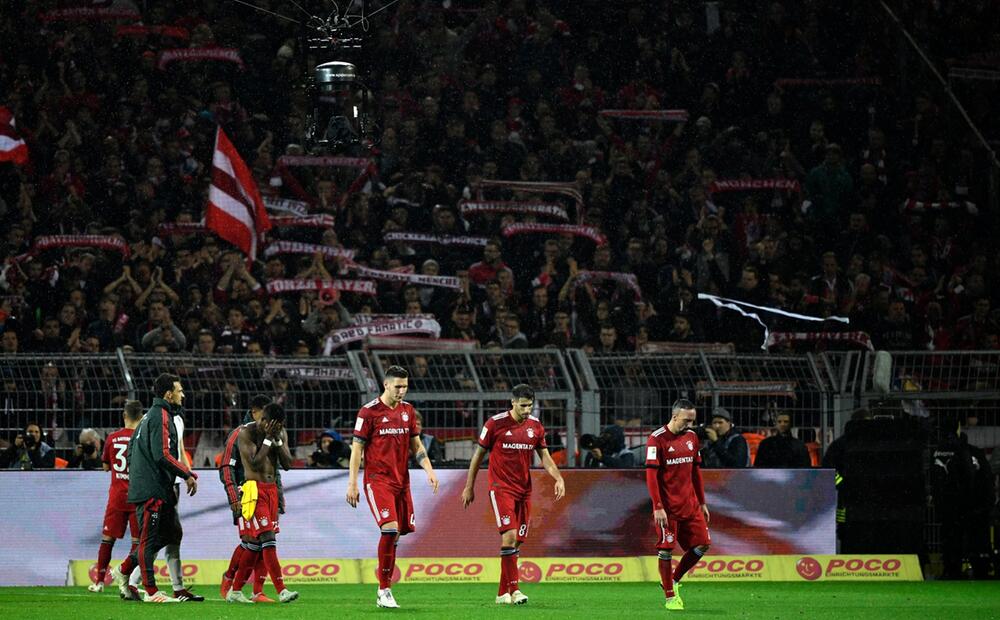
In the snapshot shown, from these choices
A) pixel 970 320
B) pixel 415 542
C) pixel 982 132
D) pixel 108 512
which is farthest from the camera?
pixel 982 132

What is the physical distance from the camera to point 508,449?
14.5 metres

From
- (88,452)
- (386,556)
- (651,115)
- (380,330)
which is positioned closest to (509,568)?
(386,556)

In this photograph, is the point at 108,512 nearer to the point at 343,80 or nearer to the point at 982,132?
the point at 343,80

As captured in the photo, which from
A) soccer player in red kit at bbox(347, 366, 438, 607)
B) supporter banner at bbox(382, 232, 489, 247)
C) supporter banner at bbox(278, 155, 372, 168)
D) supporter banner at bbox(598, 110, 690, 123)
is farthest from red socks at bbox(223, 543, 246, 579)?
supporter banner at bbox(598, 110, 690, 123)

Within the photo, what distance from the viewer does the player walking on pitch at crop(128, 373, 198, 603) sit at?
14.1 metres

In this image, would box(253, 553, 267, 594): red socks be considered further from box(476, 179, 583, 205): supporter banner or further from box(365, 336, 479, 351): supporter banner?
box(476, 179, 583, 205): supporter banner

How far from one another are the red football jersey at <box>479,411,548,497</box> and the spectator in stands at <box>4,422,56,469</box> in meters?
5.86

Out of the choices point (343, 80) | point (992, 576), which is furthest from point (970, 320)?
point (343, 80)

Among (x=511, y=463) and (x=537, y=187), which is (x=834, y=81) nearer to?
(x=537, y=187)

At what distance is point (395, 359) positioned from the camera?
1900 centimetres

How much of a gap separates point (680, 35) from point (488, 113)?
14.6 ft

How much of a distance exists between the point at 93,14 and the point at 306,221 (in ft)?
21.7

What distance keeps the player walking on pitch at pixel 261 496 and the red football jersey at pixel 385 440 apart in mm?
1006

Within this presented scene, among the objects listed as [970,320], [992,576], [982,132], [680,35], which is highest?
[680,35]
